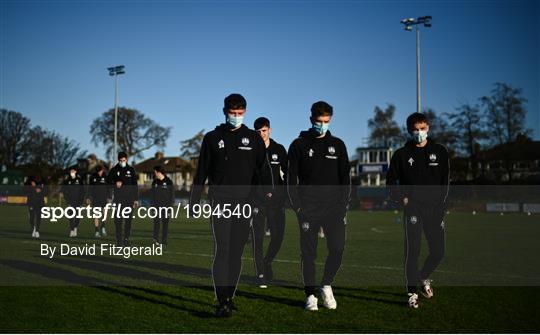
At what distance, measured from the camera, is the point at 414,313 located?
261 inches

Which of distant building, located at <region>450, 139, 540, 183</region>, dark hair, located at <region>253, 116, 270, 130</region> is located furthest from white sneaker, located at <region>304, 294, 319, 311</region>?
distant building, located at <region>450, 139, 540, 183</region>

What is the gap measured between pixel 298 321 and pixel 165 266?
540cm

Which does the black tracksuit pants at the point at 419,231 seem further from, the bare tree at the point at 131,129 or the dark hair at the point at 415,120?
the bare tree at the point at 131,129

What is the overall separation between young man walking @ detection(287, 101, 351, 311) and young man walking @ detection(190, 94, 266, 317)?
28.8 inches

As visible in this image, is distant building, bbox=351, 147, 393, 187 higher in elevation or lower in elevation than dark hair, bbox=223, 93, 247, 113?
higher

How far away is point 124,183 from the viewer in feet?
49.4

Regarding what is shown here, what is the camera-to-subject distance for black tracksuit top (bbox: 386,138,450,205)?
730cm

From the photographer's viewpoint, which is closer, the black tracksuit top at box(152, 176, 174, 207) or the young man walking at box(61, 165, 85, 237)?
the black tracksuit top at box(152, 176, 174, 207)

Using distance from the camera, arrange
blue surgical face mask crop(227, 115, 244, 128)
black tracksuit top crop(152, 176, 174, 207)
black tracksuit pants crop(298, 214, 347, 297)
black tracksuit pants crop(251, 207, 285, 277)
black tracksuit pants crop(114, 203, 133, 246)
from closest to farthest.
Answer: blue surgical face mask crop(227, 115, 244, 128)
black tracksuit pants crop(298, 214, 347, 297)
black tracksuit pants crop(251, 207, 285, 277)
black tracksuit pants crop(114, 203, 133, 246)
black tracksuit top crop(152, 176, 174, 207)

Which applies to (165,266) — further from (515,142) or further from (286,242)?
(515,142)

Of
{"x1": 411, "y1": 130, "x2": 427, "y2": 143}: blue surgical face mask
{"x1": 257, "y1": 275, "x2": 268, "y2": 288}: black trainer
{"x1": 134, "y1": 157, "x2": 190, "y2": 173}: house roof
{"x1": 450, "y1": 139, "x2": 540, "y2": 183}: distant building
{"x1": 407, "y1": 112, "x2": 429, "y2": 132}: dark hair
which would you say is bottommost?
{"x1": 257, "y1": 275, "x2": 268, "y2": 288}: black trainer

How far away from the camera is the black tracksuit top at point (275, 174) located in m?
7.79

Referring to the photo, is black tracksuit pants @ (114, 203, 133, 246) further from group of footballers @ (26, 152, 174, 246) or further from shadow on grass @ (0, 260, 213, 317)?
shadow on grass @ (0, 260, 213, 317)

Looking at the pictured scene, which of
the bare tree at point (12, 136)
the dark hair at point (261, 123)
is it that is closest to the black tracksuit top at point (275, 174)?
the dark hair at point (261, 123)
